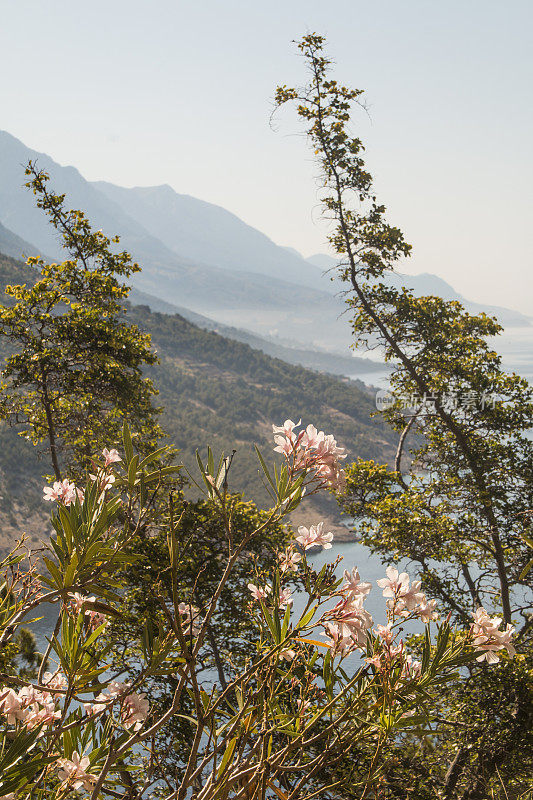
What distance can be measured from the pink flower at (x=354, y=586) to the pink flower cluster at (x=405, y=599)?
78 millimetres

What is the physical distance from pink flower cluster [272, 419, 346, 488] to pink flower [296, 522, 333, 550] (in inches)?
7.3

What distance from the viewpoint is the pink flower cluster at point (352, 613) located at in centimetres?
130

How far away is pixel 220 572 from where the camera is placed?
17.8 ft

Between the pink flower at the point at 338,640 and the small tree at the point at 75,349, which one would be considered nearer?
the pink flower at the point at 338,640

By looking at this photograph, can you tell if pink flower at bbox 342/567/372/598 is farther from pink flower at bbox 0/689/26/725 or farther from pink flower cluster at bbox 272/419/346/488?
pink flower at bbox 0/689/26/725

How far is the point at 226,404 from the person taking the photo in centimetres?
4809

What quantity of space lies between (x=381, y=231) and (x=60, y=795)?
714cm

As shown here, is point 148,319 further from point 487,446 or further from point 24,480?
point 487,446

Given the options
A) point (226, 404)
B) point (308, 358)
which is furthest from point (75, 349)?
point (308, 358)

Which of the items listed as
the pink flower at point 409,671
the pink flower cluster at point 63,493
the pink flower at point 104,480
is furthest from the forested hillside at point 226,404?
the pink flower at point 409,671

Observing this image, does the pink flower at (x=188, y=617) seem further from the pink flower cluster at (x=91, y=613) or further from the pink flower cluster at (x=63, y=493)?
the pink flower cluster at (x=63, y=493)

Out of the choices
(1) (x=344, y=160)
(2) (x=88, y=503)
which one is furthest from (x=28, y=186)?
(2) (x=88, y=503)

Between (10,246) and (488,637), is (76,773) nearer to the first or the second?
(488,637)

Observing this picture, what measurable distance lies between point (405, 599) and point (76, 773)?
0.87m
